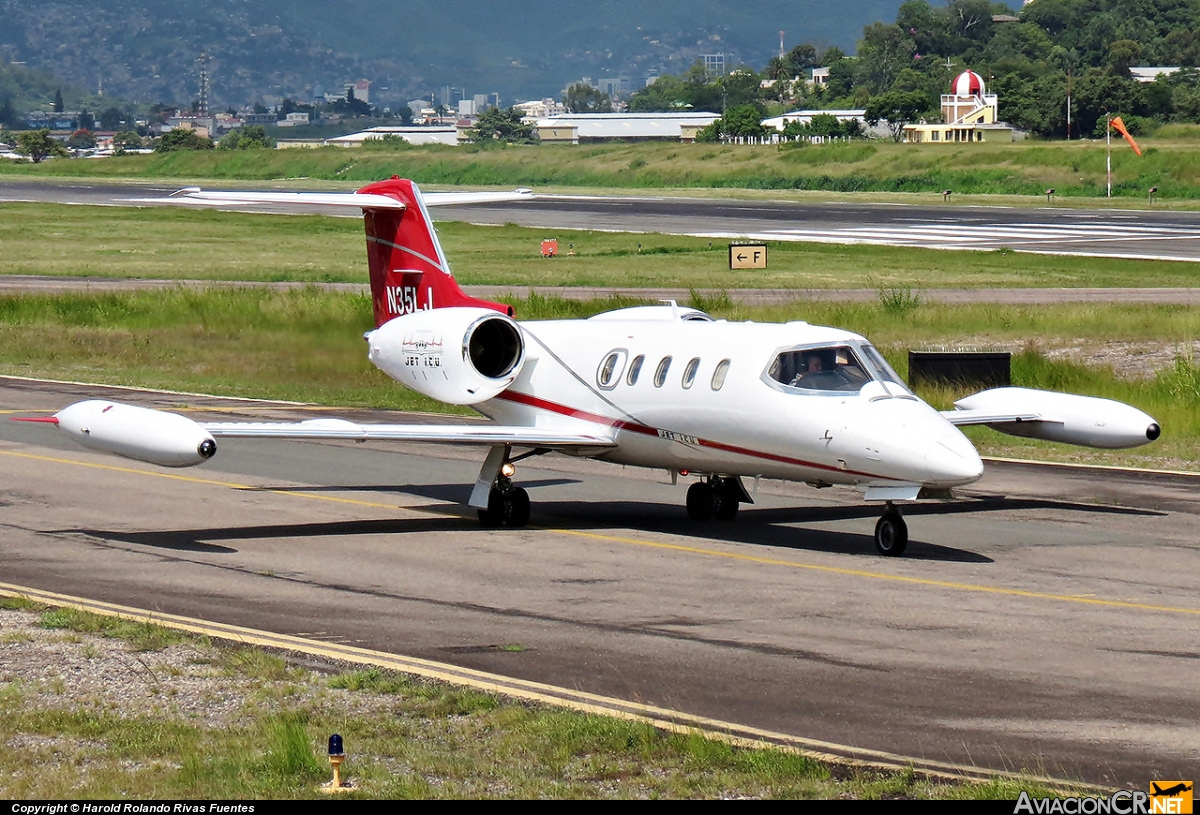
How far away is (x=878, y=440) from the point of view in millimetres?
18719

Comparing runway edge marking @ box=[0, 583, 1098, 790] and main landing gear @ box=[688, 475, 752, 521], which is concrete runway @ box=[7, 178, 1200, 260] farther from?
runway edge marking @ box=[0, 583, 1098, 790]

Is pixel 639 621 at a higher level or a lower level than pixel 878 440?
lower

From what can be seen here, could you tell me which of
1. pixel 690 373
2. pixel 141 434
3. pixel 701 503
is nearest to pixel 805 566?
pixel 690 373

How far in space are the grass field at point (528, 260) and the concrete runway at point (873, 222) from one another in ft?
12.5

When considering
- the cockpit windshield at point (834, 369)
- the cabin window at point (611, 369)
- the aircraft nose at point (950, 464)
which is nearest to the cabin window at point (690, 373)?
the cabin window at point (611, 369)

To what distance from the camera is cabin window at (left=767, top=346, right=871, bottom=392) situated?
64.6ft

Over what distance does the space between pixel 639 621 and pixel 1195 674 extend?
5.28 metres

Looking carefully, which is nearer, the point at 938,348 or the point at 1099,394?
the point at 1099,394

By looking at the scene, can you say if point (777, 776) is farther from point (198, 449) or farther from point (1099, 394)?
point (1099, 394)

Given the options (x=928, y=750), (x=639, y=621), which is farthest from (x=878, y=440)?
(x=928, y=750)

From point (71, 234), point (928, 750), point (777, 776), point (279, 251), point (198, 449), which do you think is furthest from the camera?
point (71, 234)

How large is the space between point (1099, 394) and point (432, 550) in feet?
56.8

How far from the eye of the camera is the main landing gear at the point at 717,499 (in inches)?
901

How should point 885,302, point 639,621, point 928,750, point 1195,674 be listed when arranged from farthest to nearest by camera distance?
point 885,302 < point 639,621 < point 1195,674 < point 928,750
